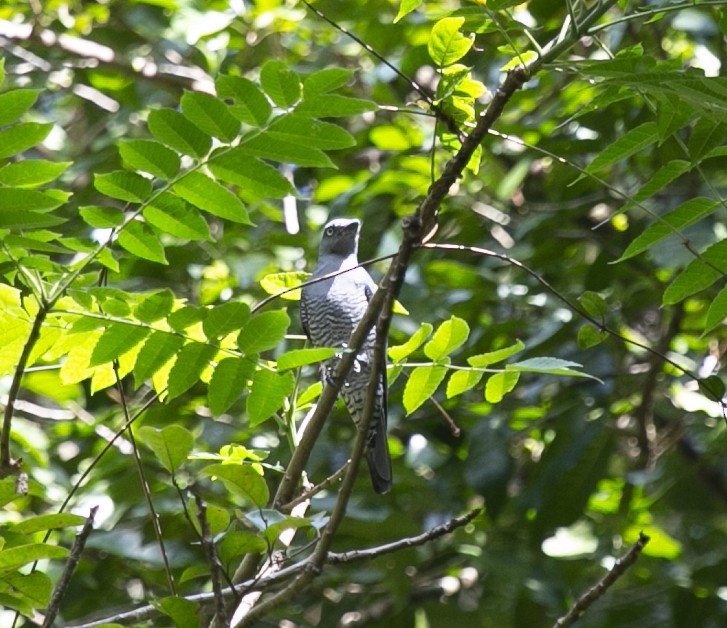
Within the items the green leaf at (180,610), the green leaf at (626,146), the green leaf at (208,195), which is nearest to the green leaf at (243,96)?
the green leaf at (208,195)

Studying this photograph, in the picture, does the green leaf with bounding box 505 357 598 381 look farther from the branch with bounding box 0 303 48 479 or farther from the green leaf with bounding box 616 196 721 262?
the branch with bounding box 0 303 48 479

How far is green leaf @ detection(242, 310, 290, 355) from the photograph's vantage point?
1992mm

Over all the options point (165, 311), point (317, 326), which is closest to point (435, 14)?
point (165, 311)

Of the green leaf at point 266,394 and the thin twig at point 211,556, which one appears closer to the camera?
the thin twig at point 211,556

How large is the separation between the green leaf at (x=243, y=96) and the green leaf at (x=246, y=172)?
0.28 feet

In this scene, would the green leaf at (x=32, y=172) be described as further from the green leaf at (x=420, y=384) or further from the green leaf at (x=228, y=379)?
the green leaf at (x=420, y=384)

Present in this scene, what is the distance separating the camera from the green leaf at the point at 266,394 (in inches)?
79.7

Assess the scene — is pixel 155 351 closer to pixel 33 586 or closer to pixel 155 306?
pixel 155 306

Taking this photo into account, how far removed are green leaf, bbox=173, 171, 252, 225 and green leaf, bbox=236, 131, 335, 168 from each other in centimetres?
11

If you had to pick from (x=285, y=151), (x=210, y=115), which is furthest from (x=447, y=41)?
(x=210, y=115)

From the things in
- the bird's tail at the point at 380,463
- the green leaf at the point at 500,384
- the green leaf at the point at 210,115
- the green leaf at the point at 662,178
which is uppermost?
the green leaf at the point at 210,115

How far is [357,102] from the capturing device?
77.2 inches

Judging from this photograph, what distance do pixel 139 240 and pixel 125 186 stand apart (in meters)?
0.13

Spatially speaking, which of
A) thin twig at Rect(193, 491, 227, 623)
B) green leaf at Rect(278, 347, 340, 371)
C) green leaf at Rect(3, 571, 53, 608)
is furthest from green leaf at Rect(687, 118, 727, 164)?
green leaf at Rect(3, 571, 53, 608)
